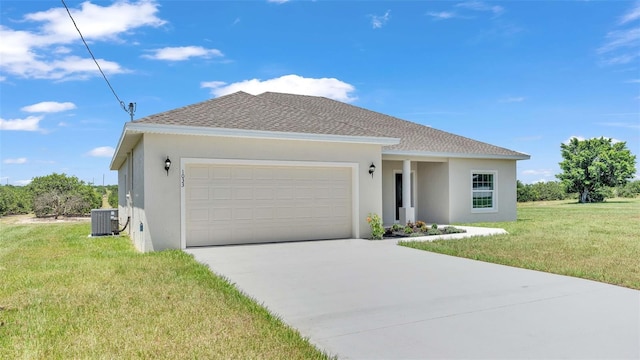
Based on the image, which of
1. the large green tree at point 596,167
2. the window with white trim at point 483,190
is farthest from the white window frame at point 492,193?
the large green tree at point 596,167

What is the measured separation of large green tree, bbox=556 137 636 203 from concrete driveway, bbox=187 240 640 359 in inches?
1529

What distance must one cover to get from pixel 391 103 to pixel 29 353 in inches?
785

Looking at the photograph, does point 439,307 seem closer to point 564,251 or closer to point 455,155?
point 564,251

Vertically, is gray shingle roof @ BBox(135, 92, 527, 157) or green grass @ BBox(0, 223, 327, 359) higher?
gray shingle roof @ BBox(135, 92, 527, 157)

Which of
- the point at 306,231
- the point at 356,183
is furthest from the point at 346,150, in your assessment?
the point at 306,231

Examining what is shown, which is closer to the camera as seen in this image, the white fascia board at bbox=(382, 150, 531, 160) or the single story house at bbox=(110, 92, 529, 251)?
the single story house at bbox=(110, 92, 529, 251)

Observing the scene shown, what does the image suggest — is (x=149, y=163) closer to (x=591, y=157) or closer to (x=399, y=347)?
(x=399, y=347)

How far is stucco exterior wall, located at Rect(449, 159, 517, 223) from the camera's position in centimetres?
1748

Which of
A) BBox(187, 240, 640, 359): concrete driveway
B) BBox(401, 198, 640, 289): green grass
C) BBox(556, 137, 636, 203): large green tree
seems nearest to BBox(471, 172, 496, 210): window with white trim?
BBox(401, 198, 640, 289): green grass

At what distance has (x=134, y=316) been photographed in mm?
4945

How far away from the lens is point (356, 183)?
1253 centimetres

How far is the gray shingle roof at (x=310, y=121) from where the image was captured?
11.1m

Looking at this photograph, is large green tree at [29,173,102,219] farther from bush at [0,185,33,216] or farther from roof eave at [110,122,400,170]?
roof eave at [110,122,400,170]

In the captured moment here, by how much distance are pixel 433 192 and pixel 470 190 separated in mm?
1526
